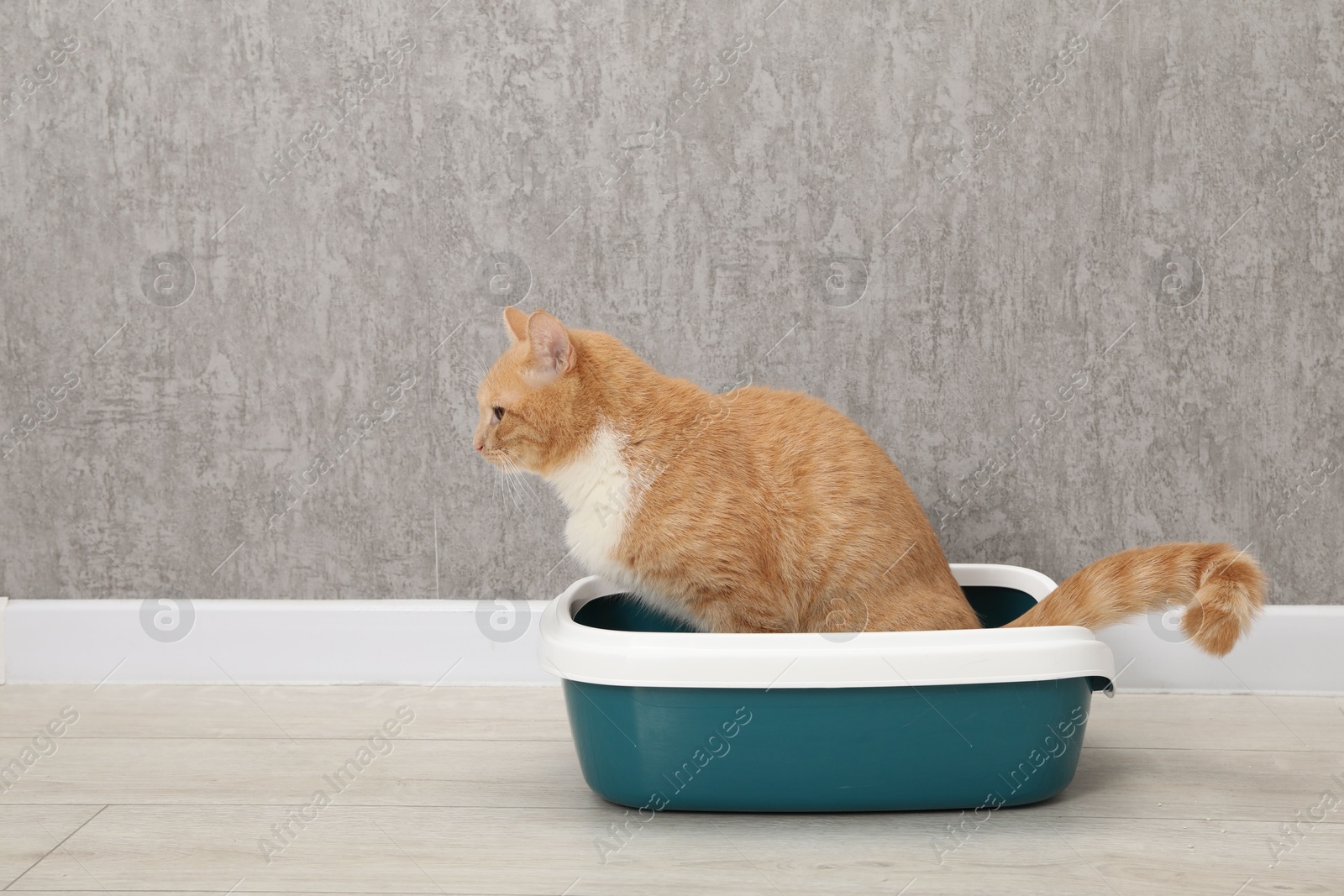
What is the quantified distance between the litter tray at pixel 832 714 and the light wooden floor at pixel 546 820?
0.05m

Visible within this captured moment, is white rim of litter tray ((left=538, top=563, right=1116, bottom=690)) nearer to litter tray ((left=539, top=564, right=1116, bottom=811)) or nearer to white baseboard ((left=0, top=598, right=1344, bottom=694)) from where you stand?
litter tray ((left=539, top=564, right=1116, bottom=811))

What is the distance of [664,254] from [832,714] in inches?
30.8

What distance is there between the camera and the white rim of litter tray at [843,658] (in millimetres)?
1113

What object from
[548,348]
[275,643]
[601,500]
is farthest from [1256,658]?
[275,643]

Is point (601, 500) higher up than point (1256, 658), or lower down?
higher up

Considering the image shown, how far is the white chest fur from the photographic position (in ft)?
4.04

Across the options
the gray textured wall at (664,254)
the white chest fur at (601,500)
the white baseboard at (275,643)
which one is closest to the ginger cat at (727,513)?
the white chest fur at (601,500)

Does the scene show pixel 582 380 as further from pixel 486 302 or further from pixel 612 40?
pixel 612 40

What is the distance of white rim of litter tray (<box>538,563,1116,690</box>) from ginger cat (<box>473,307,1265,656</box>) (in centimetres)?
10

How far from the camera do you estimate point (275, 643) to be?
1.70m

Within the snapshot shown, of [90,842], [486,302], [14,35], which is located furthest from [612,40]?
[90,842]

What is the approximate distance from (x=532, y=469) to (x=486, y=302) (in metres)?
0.46

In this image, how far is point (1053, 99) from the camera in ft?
5.11

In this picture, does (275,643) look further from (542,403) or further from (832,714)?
(832,714)
